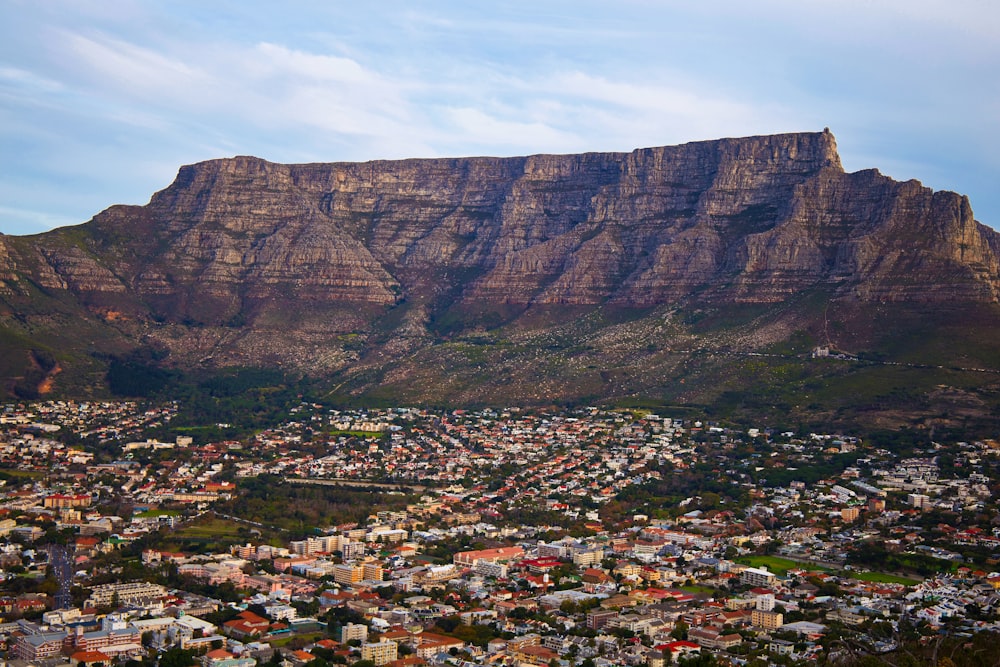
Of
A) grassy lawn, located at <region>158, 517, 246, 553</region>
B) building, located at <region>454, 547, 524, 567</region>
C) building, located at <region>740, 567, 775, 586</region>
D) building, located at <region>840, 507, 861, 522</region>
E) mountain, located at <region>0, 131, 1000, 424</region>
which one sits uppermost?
mountain, located at <region>0, 131, 1000, 424</region>

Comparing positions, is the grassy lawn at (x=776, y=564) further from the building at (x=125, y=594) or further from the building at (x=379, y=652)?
the building at (x=125, y=594)

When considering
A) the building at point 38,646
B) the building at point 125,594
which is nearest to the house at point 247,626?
the building at point 125,594

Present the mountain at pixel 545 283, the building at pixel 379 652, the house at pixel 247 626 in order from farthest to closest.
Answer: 1. the mountain at pixel 545 283
2. the house at pixel 247 626
3. the building at pixel 379 652

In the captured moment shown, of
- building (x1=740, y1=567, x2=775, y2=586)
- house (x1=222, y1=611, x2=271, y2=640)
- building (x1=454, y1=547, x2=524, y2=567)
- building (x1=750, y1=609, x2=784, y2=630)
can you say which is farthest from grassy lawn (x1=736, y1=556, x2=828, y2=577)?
house (x1=222, y1=611, x2=271, y2=640)

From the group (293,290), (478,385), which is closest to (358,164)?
(293,290)

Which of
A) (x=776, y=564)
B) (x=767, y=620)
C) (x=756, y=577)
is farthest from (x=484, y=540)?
(x=767, y=620)

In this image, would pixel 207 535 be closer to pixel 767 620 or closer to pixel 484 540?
pixel 484 540

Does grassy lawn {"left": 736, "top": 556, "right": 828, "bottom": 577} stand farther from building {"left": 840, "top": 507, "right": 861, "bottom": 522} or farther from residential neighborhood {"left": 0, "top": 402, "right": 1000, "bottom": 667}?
building {"left": 840, "top": 507, "right": 861, "bottom": 522}

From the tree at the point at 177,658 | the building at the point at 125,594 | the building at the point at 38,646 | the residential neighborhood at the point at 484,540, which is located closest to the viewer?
the tree at the point at 177,658

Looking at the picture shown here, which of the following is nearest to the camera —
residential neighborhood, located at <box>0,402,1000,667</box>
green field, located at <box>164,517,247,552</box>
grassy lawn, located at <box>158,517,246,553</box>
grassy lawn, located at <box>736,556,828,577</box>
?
residential neighborhood, located at <box>0,402,1000,667</box>
